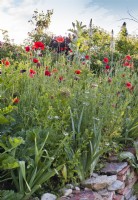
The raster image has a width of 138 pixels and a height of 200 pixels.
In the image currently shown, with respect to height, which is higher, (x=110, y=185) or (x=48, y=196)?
(x=48, y=196)

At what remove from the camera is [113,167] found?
12.5 ft

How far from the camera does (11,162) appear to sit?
8.47ft

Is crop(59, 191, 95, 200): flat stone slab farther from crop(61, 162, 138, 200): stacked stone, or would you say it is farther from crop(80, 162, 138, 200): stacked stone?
crop(80, 162, 138, 200): stacked stone

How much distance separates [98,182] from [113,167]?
54 centimetres

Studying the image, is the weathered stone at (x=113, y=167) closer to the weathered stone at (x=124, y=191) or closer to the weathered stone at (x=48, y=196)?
the weathered stone at (x=124, y=191)

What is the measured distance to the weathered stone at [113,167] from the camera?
3.71 m

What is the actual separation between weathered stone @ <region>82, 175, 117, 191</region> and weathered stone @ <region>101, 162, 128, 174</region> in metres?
0.22

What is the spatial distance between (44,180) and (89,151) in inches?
33.8

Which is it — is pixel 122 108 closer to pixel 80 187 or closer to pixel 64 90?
pixel 64 90

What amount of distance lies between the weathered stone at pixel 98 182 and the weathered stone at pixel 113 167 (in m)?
0.22

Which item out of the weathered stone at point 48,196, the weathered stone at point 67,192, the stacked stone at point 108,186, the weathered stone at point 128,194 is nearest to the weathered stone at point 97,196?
the stacked stone at point 108,186

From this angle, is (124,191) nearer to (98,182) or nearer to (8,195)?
(98,182)

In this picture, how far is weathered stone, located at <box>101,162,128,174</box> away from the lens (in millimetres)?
3707

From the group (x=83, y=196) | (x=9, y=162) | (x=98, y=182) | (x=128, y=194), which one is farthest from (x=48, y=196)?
(x=128, y=194)
